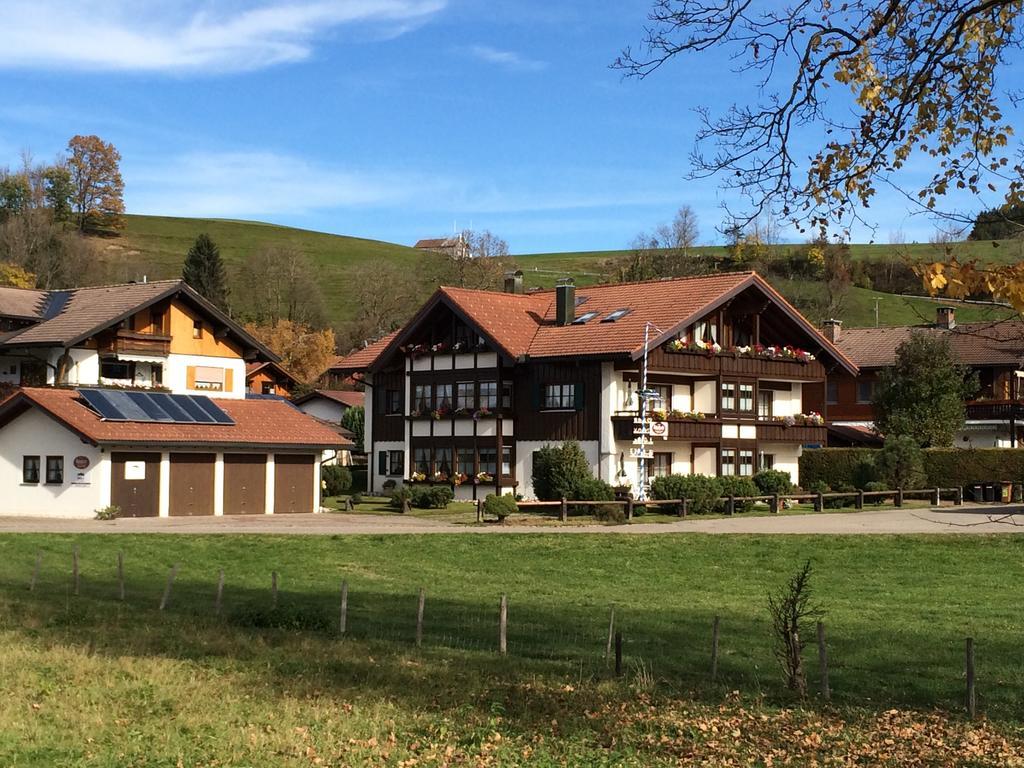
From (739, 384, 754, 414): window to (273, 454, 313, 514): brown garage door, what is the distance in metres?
19.2

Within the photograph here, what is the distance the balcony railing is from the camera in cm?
6706

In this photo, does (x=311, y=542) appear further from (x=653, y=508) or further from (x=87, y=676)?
(x=87, y=676)

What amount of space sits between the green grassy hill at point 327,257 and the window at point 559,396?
48273 millimetres

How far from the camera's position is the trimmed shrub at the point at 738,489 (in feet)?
164

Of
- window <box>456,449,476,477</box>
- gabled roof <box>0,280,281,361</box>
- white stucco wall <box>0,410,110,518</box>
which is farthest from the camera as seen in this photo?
window <box>456,449,476,477</box>

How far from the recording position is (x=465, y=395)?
58.4 meters

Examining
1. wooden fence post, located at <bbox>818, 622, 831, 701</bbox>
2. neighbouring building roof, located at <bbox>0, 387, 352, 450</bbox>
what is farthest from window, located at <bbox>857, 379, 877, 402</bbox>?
wooden fence post, located at <bbox>818, 622, 831, 701</bbox>

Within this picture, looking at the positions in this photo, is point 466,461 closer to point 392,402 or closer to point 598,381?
point 392,402

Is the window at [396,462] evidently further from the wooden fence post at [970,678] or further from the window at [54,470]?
the wooden fence post at [970,678]

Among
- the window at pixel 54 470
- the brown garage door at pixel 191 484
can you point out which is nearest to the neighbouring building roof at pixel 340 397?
the brown garage door at pixel 191 484

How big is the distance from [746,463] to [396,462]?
16.1 meters

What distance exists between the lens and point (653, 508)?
49.5 m

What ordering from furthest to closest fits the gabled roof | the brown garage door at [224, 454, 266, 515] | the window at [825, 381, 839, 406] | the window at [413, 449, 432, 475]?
the window at [825, 381, 839, 406], the window at [413, 449, 432, 475], the gabled roof, the brown garage door at [224, 454, 266, 515]

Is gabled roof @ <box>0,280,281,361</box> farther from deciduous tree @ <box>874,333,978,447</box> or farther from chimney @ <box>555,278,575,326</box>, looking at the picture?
deciduous tree @ <box>874,333,978,447</box>
